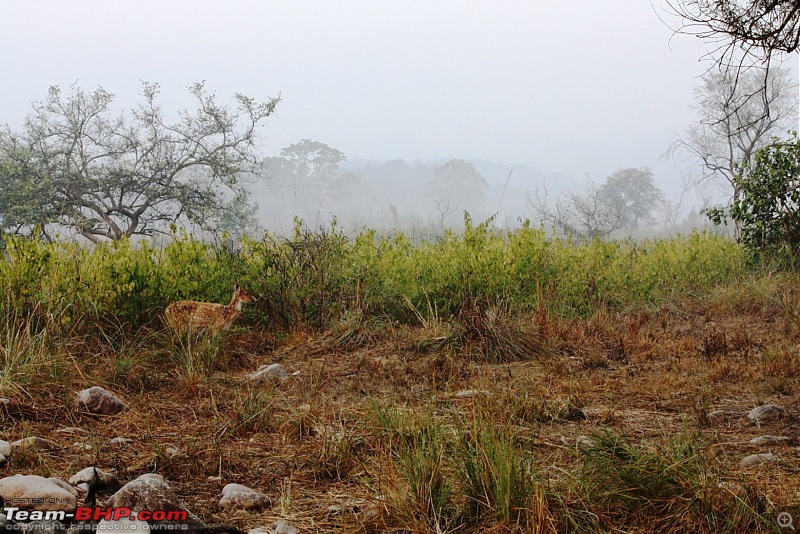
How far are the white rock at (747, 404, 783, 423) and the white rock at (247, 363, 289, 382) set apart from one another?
3159mm

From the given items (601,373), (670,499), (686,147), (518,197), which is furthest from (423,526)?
(518,197)

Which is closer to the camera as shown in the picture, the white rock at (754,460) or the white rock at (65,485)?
the white rock at (65,485)

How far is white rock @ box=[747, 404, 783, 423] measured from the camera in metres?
3.82

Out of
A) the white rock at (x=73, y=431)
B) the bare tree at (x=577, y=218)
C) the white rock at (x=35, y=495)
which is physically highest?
the bare tree at (x=577, y=218)

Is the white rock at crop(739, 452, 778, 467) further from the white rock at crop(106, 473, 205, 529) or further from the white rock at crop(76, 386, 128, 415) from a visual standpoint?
the white rock at crop(76, 386, 128, 415)

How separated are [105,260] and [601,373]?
430 cm

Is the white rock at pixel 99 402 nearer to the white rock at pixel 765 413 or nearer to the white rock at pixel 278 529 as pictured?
the white rock at pixel 278 529

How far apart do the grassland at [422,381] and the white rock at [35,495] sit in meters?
0.48

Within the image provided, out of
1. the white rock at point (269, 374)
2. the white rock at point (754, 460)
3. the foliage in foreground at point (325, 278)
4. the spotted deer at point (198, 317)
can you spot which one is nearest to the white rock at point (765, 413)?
the white rock at point (754, 460)

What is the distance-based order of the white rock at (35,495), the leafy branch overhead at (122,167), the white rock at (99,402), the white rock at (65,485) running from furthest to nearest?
1. the leafy branch overhead at (122,167)
2. the white rock at (99,402)
3. the white rock at (65,485)
4. the white rock at (35,495)

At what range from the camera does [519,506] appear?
2.23 meters

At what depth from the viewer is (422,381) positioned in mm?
4871

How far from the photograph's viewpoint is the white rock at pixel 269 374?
15.9 feet

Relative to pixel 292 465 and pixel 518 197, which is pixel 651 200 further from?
pixel 518 197
